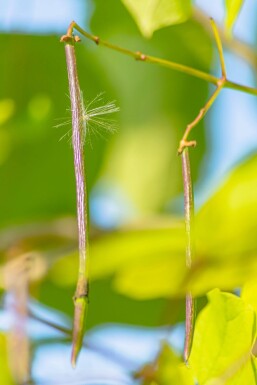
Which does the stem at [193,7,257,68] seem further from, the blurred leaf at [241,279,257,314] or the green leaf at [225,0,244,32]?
the blurred leaf at [241,279,257,314]

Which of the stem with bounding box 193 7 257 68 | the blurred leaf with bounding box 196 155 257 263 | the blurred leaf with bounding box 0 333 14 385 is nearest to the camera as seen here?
the blurred leaf with bounding box 196 155 257 263

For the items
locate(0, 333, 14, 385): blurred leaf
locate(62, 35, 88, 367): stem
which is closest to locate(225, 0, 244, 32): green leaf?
locate(62, 35, 88, 367): stem

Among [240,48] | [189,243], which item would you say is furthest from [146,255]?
[240,48]

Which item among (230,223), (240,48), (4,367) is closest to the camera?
(230,223)

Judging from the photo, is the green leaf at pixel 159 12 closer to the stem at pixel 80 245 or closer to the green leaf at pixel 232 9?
the green leaf at pixel 232 9

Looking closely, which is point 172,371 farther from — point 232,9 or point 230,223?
point 232,9

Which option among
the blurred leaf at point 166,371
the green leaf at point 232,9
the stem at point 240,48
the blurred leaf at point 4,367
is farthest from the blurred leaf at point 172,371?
the stem at point 240,48
